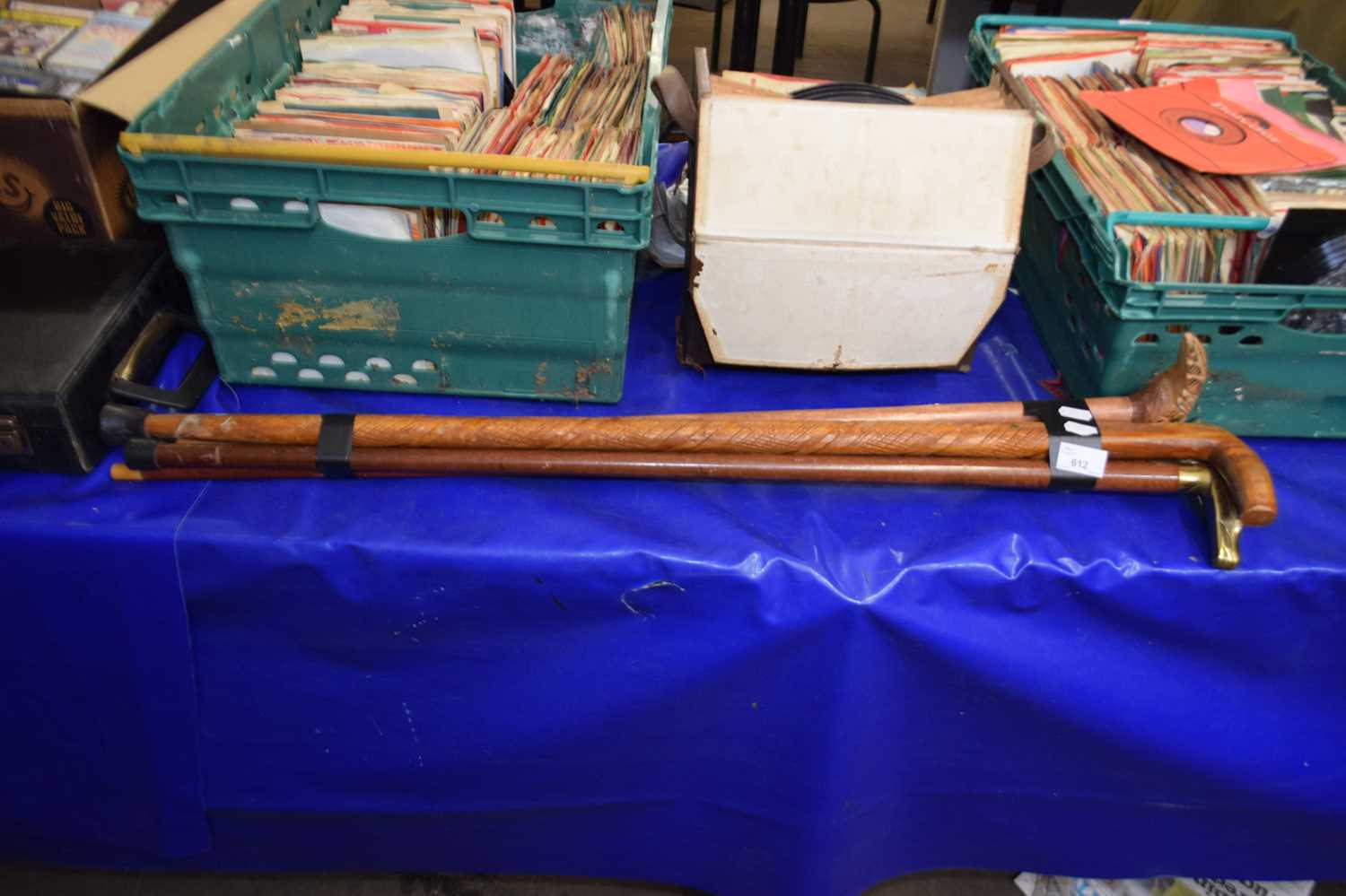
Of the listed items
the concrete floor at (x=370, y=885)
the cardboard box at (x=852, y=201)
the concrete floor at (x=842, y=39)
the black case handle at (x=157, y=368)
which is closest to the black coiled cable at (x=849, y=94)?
the cardboard box at (x=852, y=201)

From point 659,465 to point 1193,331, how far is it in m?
0.62

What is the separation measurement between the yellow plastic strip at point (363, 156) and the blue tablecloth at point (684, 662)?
0.30 meters

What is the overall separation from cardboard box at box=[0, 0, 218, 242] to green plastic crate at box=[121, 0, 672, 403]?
0.49 ft

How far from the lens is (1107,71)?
4.43 feet

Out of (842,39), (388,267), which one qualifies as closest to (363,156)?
(388,267)

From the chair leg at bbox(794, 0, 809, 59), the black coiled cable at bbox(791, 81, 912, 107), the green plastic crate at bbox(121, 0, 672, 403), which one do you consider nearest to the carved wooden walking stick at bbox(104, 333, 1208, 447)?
the green plastic crate at bbox(121, 0, 672, 403)

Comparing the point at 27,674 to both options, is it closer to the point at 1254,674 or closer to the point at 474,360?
the point at 474,360

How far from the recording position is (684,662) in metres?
0.99

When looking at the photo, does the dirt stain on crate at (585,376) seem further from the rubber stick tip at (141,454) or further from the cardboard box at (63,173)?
the cardboard box at (63,173)

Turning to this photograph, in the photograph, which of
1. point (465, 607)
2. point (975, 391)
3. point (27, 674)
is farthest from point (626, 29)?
point (27, 674)

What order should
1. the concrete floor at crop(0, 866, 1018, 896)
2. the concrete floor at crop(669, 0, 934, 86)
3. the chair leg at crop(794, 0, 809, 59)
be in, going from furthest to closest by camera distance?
1. the concrete floor at crop(669, 0, 934, 86)
2. the chair leg at crop(794, 0, 809, 59)
3. the concrete floor at crop(0, 866, 1018, 896)

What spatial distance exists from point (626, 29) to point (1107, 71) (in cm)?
75

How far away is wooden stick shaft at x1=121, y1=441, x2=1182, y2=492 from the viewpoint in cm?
94

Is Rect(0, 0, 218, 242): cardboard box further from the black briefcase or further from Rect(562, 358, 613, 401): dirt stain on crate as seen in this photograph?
Rect(562, 358, 613, 401): dirt stain on crate
